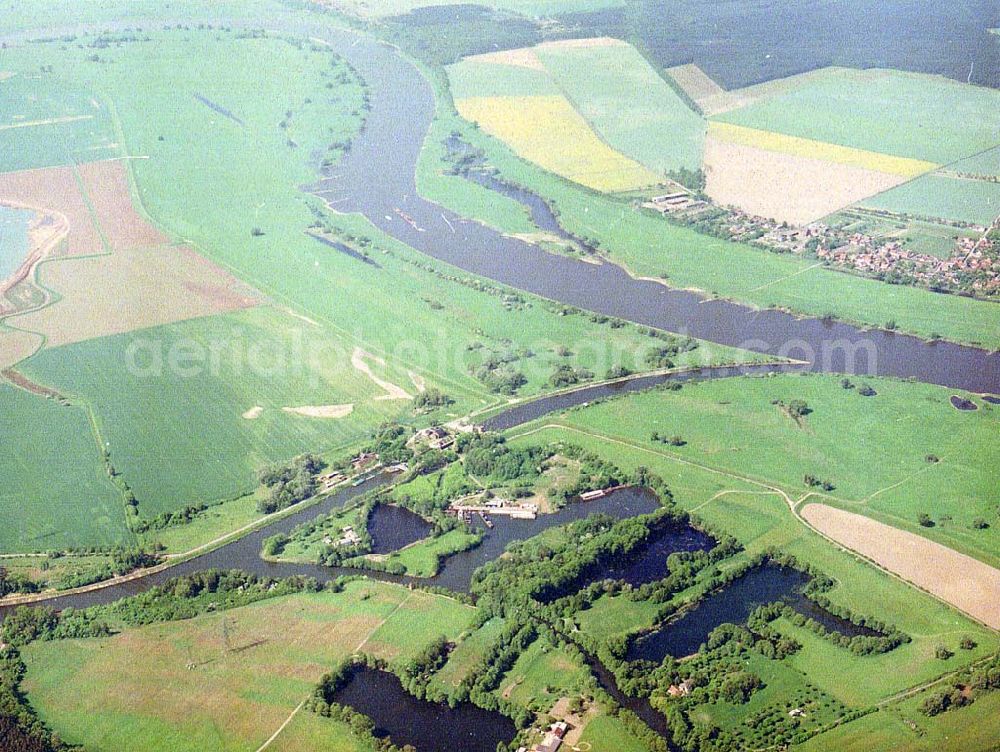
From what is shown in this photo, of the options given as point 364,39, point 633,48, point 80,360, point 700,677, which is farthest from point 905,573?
point 364,39

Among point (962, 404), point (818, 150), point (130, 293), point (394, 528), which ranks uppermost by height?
point (818, 150)

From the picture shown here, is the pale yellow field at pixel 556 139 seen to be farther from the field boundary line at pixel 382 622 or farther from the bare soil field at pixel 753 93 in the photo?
the field boundary line at pixel 382 622

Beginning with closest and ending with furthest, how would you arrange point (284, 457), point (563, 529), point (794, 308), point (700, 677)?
point (700, 677), point (563, 529), point (284, 457), point (794, 308)

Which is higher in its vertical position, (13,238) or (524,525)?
(13,238)

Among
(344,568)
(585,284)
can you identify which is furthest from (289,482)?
(585,284)

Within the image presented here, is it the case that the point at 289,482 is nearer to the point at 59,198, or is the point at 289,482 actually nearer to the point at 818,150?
the point at 59,198

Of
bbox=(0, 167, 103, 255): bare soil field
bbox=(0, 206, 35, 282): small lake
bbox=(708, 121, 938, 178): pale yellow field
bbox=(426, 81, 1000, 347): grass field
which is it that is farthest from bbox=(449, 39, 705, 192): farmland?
bbox=(0, 206, 35, 282): small lake

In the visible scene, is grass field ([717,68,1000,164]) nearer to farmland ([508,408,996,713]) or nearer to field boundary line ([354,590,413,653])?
farmland ([508,408,996,713])

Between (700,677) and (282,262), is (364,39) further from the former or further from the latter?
(700,677)
